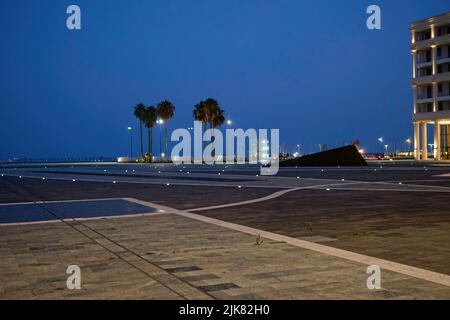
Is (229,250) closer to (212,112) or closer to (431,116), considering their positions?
(431,116)

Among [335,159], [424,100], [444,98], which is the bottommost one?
[335,159]

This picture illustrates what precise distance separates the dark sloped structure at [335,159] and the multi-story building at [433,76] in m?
30.2

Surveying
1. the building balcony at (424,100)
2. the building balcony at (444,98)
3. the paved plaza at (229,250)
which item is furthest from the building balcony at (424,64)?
the paved plaza at (229,250)

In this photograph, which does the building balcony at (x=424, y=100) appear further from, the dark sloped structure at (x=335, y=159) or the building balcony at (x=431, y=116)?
the dark sloped structure at (x=335, y=159)

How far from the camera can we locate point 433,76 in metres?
85.6

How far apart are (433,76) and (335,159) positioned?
113 feet

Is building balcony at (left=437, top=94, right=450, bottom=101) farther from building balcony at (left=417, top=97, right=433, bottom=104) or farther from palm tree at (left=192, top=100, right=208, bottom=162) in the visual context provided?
palm tree at (left=192, top=100, right=208, bottom=162)

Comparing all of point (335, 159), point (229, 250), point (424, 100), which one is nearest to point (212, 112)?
point (424, 100)

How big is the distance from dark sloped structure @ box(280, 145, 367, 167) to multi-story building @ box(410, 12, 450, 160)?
3025cm

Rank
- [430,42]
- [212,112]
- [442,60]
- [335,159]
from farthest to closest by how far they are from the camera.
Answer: [212,112], [430,42], [442,60], [335,159]

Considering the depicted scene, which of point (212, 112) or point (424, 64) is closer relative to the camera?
point (424, 64)

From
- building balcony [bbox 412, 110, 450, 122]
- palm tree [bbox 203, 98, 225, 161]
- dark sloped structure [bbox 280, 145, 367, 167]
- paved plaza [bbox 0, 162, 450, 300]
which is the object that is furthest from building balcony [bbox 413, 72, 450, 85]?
paved plaza [bbox 0, 162, 450, 300]
